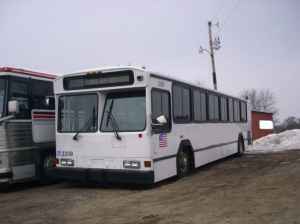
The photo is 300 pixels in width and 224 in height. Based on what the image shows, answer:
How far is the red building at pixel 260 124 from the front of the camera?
3491 centimetres

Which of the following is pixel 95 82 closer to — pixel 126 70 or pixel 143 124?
pixel 126 70

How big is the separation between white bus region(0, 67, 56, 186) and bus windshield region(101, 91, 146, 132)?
81.3 inches

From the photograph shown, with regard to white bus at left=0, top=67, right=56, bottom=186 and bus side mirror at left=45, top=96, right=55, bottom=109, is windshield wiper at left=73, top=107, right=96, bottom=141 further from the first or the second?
bus side mirror at left=45, top=96, right=55, bottom=109

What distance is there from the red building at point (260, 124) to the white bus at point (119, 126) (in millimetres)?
23649

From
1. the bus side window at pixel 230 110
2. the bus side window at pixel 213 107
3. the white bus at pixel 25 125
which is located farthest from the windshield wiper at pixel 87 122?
the bus side window at pixel 230 110

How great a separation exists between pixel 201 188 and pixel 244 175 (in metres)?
2.79

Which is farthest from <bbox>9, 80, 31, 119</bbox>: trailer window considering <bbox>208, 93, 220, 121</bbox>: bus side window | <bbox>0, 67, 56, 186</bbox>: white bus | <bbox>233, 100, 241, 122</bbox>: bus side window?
<bbox>233, 100, 241, 122</bbox>: bus side window

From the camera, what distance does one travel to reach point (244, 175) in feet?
41.3

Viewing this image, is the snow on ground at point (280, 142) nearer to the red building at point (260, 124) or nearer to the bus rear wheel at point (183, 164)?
the red building at point (260, 124)

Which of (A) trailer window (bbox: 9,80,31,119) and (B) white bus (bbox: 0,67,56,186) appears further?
(A) trailer window (bbox: 9,80,31,119)

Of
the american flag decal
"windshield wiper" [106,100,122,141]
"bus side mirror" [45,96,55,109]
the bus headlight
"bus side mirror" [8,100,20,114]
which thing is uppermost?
"bus side mirror" [45,96,55,109]

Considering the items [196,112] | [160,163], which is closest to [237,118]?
[196,112]

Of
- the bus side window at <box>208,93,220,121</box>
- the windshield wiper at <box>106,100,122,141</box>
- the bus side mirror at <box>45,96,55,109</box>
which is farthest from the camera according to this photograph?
the bus side window at <box>208,93,220,121</box>

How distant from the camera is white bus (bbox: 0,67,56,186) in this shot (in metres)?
10.8
